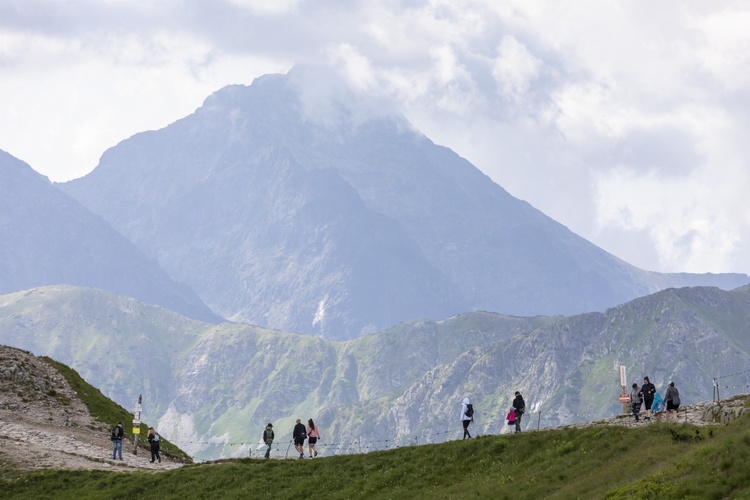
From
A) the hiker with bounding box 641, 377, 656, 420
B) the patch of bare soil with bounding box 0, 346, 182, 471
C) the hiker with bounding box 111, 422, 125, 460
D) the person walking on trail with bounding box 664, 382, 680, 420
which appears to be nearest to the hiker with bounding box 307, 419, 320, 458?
the patch of bare soil with bounding box 0, 346, 182, 471

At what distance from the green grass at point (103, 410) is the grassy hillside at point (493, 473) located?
18.7m

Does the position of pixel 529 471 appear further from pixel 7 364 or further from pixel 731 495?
pixel 7 364

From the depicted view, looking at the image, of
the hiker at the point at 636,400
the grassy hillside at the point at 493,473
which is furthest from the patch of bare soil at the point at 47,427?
the hiker at the point at 636,400

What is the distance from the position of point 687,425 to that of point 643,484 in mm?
12903

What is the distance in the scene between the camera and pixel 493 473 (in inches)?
2146

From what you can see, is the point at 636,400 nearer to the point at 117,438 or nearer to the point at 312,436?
the point at 312,436

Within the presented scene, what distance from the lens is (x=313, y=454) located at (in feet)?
231

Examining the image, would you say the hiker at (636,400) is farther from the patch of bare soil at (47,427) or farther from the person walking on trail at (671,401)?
the patch of bare soil at (47,427)

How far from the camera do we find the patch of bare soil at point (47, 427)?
7325cm

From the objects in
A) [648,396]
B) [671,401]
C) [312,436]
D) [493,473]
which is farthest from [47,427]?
[671,401]

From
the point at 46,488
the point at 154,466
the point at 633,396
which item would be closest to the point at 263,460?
the point at 154,466

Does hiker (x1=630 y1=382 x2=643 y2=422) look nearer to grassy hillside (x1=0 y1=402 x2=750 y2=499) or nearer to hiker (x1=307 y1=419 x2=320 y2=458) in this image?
grassy hillside (x1=0 y1=402 x2=750 y2=499)

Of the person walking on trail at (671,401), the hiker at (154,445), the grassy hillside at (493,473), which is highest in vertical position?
the person walking on trail at (671,401)

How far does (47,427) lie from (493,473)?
45.2m
